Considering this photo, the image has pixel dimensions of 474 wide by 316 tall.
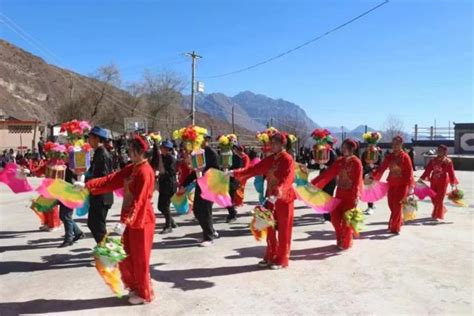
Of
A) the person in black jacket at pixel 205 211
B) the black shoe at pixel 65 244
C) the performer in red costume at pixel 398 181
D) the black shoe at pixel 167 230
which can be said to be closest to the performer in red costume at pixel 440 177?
the performer in red costume at pixel 398 181

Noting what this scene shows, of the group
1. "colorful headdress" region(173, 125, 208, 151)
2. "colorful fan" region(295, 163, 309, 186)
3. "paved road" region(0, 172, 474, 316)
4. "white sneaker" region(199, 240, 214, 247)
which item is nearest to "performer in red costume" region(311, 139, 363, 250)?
"paved road" region(0, 172, 474, 316)

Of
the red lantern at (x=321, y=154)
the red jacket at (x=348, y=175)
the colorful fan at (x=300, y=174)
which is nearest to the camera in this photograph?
the red jacket at (x=348, y=175)

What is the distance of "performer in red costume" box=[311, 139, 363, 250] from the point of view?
7.56m

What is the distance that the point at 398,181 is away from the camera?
9094 millimetres

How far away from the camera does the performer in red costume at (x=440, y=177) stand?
10695mm

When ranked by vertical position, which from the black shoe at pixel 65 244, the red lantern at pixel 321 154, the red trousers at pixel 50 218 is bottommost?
the black shoe at pixel 65 244

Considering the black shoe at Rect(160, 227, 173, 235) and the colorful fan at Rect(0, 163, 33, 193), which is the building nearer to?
the colorful fan at Rect(0, 163, 33, 193)

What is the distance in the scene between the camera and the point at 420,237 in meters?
8.77

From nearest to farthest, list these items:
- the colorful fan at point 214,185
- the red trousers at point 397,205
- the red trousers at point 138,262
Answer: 1. the red trousers at point 138,262
2. the colorful fan at point 214,185
3. the red trousers at point 397,205

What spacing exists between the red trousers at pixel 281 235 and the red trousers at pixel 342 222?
135 centimetres

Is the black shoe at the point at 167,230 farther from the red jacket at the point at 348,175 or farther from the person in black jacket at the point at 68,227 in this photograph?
the red jacket at the point at 348,175

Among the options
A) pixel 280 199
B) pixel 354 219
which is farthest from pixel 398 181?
pixel 280 199

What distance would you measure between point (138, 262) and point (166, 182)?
4136 millimetres

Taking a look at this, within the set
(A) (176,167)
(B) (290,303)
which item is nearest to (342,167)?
(B) (290,303)
